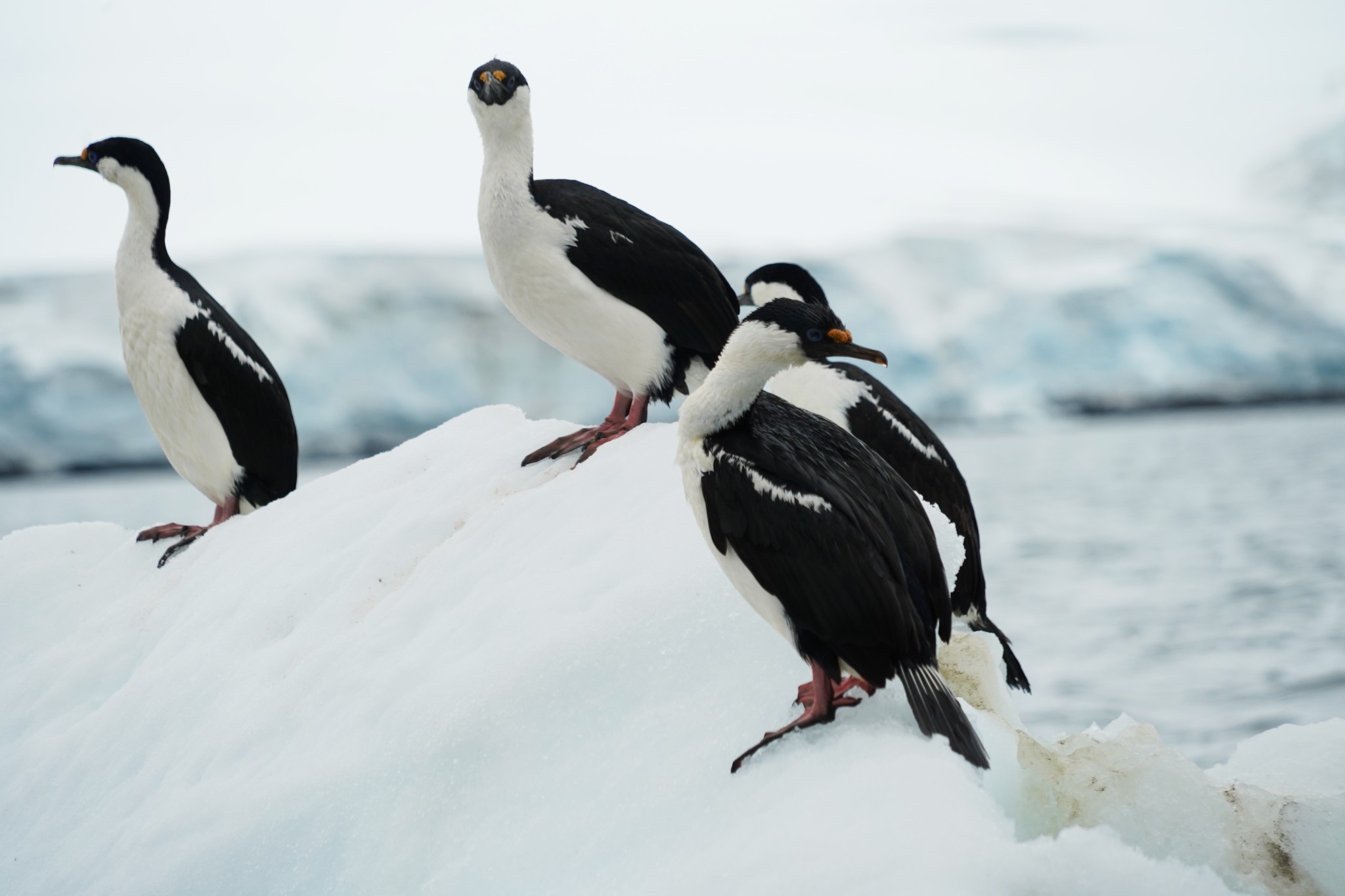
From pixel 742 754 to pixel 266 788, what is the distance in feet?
3.61

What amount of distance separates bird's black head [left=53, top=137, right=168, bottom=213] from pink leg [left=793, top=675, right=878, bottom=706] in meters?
3.46

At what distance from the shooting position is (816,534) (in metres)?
1.93

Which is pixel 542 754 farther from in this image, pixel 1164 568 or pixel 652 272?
pixel 1164 568

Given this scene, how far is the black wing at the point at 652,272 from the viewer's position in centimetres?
331

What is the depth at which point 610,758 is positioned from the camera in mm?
2172

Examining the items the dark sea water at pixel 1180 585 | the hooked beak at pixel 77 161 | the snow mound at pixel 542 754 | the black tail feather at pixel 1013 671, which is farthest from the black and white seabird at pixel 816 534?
the hooked beak at pixel 77 161

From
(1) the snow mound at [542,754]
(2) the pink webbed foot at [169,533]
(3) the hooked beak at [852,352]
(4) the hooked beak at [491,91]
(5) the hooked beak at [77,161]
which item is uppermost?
(4) the hooked beak at [491,91]

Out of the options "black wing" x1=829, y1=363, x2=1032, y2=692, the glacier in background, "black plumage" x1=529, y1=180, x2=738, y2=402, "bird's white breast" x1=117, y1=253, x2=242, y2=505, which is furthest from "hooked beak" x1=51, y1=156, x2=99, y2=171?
the glacier in background

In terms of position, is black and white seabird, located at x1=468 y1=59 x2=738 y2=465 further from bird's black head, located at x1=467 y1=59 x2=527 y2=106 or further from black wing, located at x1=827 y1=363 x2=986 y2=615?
black wing, located at x1=827 y1=363 x2=986 y2=615

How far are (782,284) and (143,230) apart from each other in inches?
95.2

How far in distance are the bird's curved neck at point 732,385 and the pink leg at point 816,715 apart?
0.47m

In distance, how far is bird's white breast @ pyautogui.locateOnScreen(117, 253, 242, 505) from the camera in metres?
4.21

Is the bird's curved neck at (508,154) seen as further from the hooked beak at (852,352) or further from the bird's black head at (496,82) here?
the hooked beak at (852,352)

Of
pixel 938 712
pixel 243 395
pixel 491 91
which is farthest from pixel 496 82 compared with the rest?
pixel 938 712
